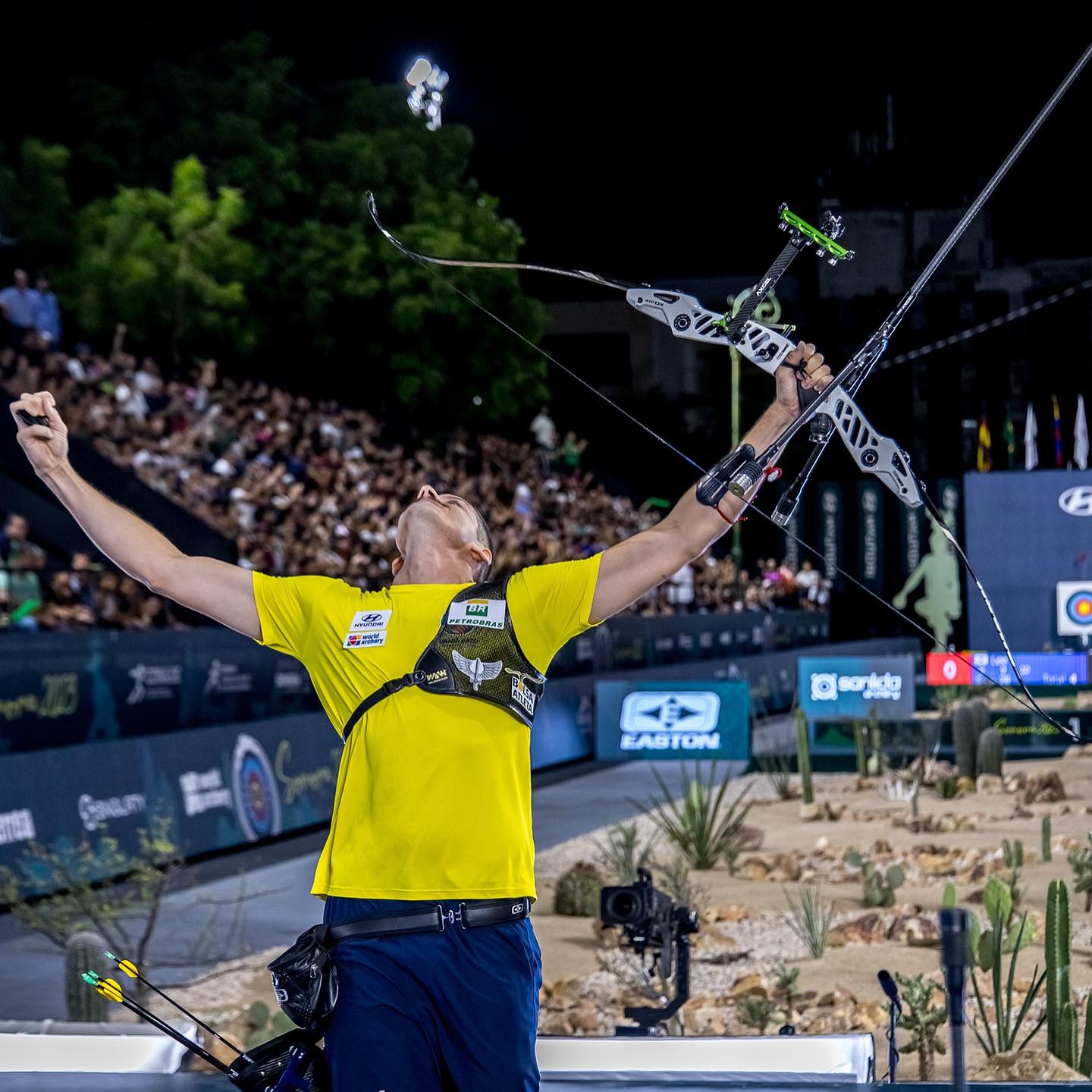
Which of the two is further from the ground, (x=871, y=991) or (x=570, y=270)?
(x=570, y=270)

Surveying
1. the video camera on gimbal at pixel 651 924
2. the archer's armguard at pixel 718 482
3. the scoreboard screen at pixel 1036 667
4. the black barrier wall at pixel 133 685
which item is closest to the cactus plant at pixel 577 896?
the black barrier wall at pixel 133 685

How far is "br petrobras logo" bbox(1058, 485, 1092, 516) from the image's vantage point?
1727 cm

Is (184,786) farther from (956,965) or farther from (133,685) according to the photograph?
(956,965)

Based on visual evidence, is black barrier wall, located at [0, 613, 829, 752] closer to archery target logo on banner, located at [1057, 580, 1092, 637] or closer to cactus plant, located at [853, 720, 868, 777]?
cactus plant, located at [853, 720, 868, 777]

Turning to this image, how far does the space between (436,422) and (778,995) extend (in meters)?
25.9

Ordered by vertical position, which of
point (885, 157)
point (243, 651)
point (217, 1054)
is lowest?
point (217, 1054)

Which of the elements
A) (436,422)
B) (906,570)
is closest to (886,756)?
(436,422)

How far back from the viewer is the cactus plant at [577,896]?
10.4m

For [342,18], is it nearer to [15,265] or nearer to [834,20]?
[15,265]

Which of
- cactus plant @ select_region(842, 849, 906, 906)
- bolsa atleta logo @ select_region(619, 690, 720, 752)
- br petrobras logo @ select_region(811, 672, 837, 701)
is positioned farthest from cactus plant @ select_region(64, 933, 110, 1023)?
br petrobras logo @ select_region(811, 672, 837, 701)

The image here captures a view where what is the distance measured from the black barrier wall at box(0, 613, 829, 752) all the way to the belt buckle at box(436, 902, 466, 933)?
7669 millimetres

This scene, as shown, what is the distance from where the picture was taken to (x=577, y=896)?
33.9ft

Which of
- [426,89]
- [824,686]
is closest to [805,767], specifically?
[824,686]

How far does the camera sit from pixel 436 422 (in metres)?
33.1
